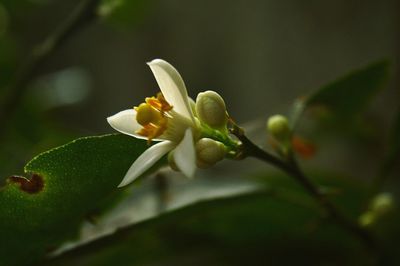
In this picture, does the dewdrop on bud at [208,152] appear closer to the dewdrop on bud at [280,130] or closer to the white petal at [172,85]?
the white petal at [172,85]

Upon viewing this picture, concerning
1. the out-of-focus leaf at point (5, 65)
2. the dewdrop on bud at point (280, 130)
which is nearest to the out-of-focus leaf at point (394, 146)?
the dewdrop on bud at point (280, 130)

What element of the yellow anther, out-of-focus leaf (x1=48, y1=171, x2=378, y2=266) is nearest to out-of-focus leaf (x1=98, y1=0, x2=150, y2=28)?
out-of-focus leaf (x1=48, y1=171, x2=378, y2=266)

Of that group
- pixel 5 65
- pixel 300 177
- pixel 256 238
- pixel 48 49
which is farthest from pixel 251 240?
pixel 5 65

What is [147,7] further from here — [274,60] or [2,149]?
[274,60]

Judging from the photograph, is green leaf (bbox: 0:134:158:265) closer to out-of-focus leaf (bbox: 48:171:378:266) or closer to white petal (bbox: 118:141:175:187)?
white petal (bbox: 118:141:175:187)

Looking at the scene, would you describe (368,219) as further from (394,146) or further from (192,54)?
(192,54)

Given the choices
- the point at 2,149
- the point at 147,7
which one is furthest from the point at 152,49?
the point at 2,149
